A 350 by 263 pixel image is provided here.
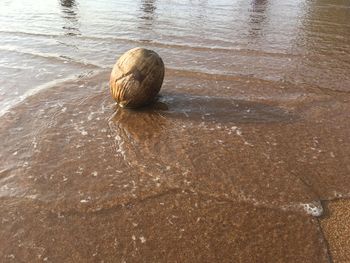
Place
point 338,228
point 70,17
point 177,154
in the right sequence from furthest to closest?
point 70,17
point 177,154
point 338,228

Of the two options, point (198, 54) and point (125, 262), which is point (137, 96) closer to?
point (125, 262)

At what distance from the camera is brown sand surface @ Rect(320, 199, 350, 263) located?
3.39m

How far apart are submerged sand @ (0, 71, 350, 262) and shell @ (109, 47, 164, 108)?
0.25 metres

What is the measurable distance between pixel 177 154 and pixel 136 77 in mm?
1433

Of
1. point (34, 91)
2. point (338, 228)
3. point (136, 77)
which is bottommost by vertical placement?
point (338, 228)

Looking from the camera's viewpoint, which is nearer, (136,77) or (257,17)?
(136,77)

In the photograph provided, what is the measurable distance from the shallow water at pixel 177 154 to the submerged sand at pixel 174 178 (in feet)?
0.05

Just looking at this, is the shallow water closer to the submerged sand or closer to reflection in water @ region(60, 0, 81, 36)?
the submerged sand

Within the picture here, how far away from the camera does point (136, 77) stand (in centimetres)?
560

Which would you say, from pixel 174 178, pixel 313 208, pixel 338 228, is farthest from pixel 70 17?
pixel 338 228

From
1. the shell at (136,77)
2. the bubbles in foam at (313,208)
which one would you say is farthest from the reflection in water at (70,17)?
the bubbles in foam at (313,208)

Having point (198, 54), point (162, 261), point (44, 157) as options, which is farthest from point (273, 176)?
point (198, 54)

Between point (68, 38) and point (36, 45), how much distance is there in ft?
3.26

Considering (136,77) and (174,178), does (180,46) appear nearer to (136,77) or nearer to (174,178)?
(136,77)
